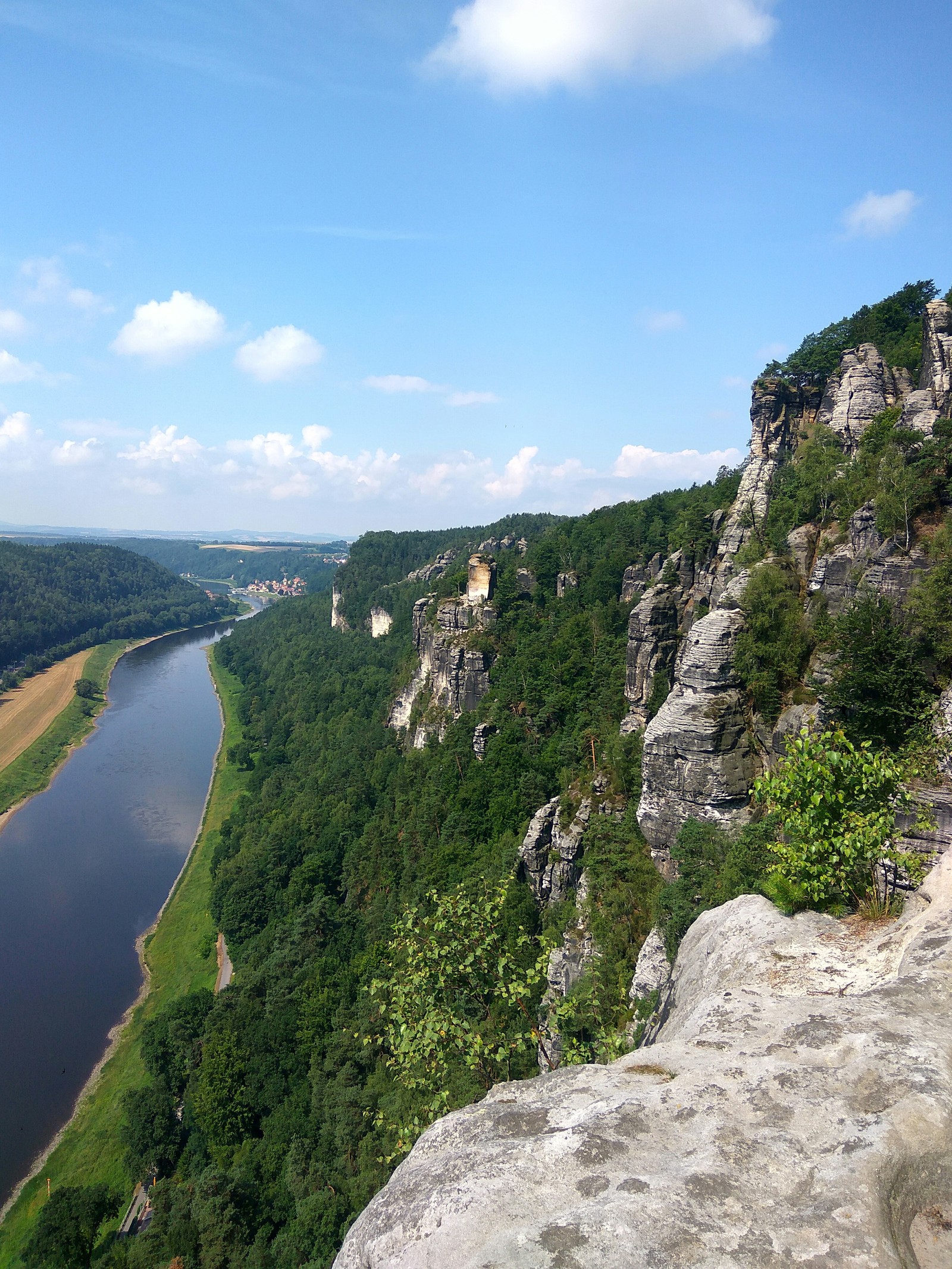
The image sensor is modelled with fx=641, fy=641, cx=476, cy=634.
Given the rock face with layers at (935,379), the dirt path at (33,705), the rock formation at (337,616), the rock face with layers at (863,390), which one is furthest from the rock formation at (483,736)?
the rock formation at (337,616)

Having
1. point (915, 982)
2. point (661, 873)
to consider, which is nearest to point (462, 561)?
point (661, 873)

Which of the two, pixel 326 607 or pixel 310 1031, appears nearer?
pixel 310 1031

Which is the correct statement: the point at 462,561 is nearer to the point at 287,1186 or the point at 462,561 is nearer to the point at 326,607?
the point at 326,607

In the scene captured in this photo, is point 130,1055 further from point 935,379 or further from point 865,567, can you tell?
point 935,379

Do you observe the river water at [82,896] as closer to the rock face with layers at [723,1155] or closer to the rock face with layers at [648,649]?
the rock face with layers at [648,649]

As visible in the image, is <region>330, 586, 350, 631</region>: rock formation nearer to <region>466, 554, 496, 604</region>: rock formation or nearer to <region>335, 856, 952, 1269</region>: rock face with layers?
<region>466, 554, 496, 604</region>: rock formation
